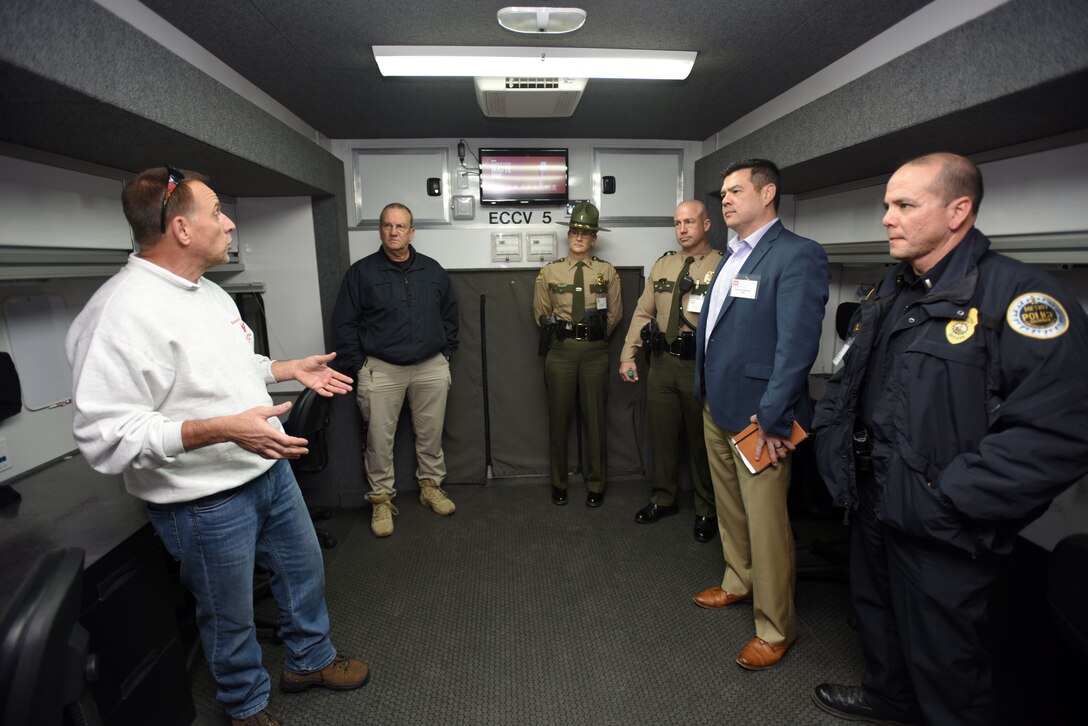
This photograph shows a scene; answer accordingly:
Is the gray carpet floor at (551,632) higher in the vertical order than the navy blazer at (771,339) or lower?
lower

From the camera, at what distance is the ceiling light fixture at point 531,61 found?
193cm

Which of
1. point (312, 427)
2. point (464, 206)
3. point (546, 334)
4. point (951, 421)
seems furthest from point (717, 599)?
point (464, 206)

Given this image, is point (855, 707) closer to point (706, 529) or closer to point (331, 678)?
point (706, 529)

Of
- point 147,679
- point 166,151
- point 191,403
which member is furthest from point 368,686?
point 166,151

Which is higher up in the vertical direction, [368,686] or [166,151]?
[166,151]

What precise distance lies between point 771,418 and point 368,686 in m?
1.57

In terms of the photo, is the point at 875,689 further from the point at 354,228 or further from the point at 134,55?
the point at 354,228

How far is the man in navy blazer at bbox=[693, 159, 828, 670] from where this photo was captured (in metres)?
1.63

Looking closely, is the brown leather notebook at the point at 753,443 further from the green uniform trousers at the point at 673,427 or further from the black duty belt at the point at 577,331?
the black duty belt at the point at 577,331

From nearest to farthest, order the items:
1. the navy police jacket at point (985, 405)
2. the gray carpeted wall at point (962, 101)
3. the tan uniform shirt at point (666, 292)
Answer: the navy police jacket at point (985, 405)
the gray carpeted wall at point (962, 101)
the tan uniform shirt at point (666, 292)

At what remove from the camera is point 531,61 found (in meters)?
2.00

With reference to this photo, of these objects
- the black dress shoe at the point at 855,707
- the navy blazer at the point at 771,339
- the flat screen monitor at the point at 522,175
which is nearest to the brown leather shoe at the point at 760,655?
the black dress shoe at the point at 855,707

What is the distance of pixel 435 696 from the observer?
1726 mm

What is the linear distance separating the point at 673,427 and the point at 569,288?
935 mm
